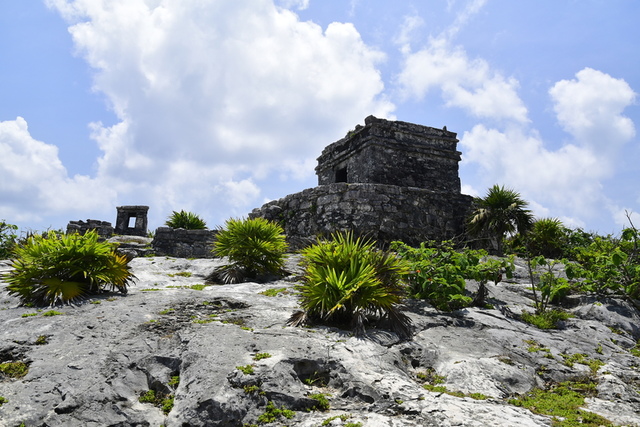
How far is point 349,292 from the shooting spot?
5.30 m

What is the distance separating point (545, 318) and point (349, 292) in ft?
11.4

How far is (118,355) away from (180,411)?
3.63 ft

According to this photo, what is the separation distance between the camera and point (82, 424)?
3.22 metres

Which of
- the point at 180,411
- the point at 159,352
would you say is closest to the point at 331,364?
the point at 180,411

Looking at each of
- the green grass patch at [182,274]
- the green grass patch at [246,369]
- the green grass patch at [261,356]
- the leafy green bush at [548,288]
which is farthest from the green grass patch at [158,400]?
the leafy green bush at [548,288]

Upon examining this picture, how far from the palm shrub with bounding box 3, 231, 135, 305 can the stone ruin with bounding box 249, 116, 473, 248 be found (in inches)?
215

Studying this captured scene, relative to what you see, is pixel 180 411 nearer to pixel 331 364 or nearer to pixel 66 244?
pixel 331 364

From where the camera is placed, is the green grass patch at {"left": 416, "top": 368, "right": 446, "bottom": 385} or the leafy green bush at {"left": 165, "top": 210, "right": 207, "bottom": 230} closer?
the green grass patch at {"left": 416, "top": 368, "right": 446, "bottom": 385}

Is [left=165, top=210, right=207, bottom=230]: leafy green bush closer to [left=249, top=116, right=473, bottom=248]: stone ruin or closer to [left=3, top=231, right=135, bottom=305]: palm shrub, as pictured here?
[left=249, top=116, right=473, bottom=248]: stone ruin

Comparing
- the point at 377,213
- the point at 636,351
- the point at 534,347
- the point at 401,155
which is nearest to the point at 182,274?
the point at 377,213

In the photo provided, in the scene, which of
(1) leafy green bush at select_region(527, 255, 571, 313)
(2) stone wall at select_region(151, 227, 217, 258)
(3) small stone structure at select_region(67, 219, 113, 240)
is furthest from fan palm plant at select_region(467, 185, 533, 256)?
(3) small stone structure at select_region(67, 219, 113, 240)

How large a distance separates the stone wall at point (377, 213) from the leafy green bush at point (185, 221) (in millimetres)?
7176

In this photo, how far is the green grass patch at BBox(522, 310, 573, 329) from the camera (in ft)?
21.3

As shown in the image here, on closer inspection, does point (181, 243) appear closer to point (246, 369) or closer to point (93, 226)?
point (93, 226)
